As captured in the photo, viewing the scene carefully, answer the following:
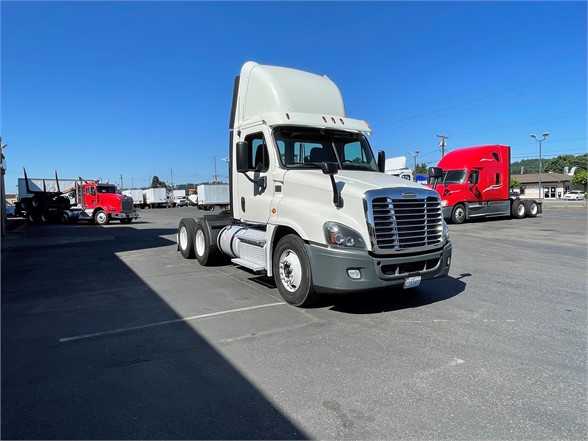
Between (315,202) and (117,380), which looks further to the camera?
(315,202)

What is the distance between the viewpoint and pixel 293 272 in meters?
5.87

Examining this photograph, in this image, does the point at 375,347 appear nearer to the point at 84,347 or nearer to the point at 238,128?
the point at 84,347

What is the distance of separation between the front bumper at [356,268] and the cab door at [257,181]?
5.56 feet

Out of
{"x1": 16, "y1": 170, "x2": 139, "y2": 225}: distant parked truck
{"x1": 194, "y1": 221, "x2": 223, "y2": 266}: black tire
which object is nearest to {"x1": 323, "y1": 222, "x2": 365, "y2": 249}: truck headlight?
{"x1": 194, "y1": 221, "x2": 223, "y2": 266}: black tire

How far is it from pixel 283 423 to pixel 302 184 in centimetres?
366

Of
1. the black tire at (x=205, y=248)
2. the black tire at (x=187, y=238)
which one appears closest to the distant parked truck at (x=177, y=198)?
the black tire at (x=187, y=238)

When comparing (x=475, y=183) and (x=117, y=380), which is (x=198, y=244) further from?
(x=475, y=183)

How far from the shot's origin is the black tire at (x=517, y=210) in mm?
23969

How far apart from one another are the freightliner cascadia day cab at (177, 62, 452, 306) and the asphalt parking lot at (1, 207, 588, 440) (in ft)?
2.02

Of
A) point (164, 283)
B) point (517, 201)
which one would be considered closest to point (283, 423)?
point (164, 283)

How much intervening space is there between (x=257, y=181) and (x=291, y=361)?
146 inches

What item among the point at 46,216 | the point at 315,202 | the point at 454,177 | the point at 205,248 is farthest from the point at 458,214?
the point at 46,216

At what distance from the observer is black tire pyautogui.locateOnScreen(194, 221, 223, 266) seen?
8992mm

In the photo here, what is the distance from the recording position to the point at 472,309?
18.8 feet
